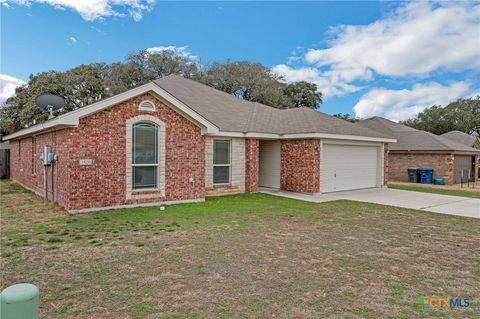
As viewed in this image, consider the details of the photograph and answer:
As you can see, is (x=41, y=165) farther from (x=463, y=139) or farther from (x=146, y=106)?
(x=463, y=139)

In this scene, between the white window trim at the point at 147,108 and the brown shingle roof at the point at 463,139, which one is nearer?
the white window trim at the point at 147,108

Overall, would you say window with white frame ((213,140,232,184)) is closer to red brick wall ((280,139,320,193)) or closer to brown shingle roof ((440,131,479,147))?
red brick wall ((280,139,320,193))

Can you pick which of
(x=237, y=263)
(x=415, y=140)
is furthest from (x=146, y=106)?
(x=415, y=140)

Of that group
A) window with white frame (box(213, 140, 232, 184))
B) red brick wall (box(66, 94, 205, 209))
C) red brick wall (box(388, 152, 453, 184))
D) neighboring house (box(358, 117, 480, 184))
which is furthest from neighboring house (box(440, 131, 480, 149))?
red brick wall (box(66, 94, 205, 209))

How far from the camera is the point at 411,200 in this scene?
502 inches

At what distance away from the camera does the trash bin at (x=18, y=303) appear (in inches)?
73.1

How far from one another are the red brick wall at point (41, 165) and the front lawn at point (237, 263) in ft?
3.52

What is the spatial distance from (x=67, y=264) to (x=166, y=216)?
12.4 feet

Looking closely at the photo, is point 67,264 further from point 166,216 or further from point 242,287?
point 166,216

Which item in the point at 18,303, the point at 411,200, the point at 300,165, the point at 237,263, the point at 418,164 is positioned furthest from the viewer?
the point at 418,164

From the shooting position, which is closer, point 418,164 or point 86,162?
point 86,162

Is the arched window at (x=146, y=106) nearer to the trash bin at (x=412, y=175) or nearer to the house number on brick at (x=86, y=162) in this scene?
the house number on brick at (x=86, y=162)

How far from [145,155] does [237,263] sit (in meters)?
6.12

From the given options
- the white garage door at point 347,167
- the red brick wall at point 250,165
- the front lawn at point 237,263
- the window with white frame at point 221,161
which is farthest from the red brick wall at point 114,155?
the white garage door at point 347,167
